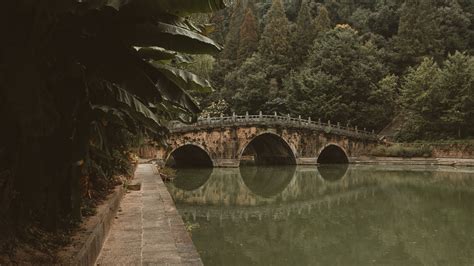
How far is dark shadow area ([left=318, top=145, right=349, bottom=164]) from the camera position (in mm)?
37156

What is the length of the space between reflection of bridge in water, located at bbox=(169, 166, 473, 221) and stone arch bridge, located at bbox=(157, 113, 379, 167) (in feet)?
16.1

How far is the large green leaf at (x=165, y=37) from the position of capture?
345 centimetres

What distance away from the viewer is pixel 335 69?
39.6 m

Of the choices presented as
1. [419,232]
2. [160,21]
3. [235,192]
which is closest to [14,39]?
[160,21]

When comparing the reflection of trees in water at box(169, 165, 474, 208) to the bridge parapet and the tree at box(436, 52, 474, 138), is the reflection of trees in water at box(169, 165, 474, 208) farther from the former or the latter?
the tree at box(436, 52, 474, 138)

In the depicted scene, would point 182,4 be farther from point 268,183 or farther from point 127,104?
point 268,183

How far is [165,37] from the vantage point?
3496mm

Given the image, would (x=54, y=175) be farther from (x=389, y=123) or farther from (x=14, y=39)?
(x=389, y=123)

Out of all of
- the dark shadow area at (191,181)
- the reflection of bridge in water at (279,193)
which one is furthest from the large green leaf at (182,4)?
the dark shadow area at (191,181)

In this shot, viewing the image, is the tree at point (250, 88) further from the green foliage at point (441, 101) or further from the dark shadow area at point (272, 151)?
the green foliage at point (441, 101)

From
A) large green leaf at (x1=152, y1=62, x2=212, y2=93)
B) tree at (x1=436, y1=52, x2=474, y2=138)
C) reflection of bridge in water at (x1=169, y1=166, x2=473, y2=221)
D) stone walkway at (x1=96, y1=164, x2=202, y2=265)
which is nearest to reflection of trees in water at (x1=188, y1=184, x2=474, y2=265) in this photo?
reflection of bridge in water at (x1=169, y1=166, x2=473, y2=221)

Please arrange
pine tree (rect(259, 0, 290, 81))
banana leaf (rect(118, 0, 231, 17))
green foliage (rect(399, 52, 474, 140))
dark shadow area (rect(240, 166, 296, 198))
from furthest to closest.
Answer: pine tree (rect(259, 0, 290, 81)), green foliage (rect(399, 52, 474, 140)), dark shadow area (rect(240, 166, 296, 198)), banana leaf (rect(118, 0, 231, 17))

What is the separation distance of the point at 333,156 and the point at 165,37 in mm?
36758

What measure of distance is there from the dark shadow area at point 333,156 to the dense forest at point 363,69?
9.13 ft
